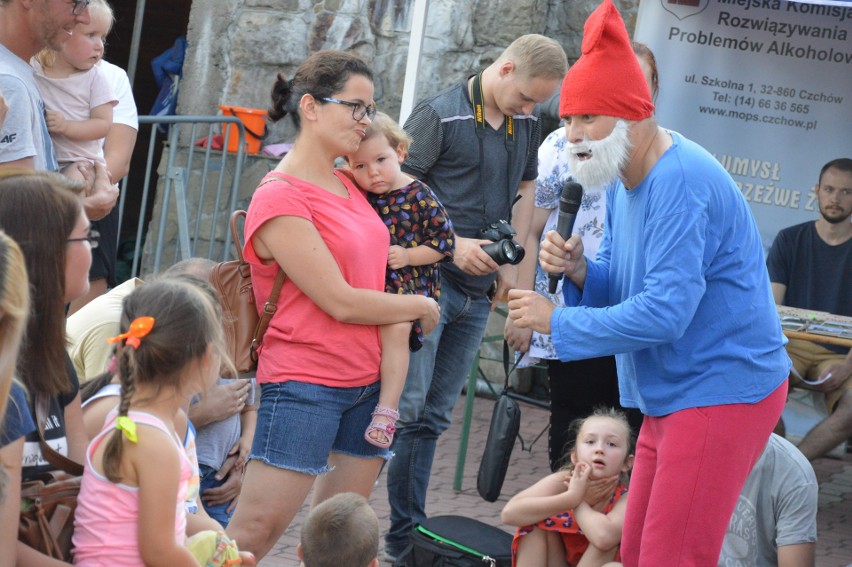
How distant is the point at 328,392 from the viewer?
314cm

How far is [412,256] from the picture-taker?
12.1 ft

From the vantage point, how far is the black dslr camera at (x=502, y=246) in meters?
4.08

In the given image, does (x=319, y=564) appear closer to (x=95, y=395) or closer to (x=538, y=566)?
(x=95, y=395)

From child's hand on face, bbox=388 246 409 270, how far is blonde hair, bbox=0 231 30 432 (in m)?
1.72

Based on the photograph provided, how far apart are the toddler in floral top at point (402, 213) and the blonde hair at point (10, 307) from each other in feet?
5.18

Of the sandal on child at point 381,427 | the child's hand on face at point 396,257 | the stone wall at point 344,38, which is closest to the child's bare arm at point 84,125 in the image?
the child's hand on face at point 396,257

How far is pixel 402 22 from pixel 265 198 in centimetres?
453

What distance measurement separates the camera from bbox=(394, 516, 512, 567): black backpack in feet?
13.5

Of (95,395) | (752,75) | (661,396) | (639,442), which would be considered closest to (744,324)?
(661,396)

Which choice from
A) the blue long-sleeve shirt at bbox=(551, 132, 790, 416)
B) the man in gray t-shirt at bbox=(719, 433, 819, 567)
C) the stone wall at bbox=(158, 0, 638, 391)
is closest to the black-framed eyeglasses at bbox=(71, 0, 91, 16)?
the blue long-sleeve shirt at bbox=(551, 132, 790, 416)

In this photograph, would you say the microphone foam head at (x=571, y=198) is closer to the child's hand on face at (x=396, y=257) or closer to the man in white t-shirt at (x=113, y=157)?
the child's hand on face at (x=396, y=257)

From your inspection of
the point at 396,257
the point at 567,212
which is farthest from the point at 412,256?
Answer: the point at 567,212

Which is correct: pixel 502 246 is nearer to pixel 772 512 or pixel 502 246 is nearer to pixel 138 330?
pixel 772 512

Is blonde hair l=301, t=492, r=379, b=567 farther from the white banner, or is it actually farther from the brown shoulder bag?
the white banner
